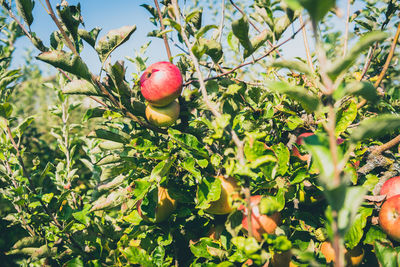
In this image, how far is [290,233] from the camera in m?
1.06

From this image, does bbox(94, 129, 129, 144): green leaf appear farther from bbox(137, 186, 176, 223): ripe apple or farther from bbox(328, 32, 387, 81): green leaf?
bbox(328, 32, 387, 81): green leaf

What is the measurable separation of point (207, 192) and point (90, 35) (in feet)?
2.47

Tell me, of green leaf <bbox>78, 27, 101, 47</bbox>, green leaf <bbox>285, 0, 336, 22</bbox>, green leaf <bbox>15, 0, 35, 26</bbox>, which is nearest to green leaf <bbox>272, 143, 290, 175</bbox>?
green leaf <bbox>285, 0, 336, 22</bbox>

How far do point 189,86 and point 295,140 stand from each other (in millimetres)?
695

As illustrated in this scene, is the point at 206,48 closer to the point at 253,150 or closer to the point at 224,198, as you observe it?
the point at 253,150

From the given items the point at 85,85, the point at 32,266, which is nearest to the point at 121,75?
the point at 85,85

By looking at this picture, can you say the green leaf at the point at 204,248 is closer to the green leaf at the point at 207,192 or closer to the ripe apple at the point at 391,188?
Result: the green leaf at the point at 207,192

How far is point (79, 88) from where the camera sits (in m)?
0.93

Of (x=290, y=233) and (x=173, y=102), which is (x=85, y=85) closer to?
(x=173, y=102)

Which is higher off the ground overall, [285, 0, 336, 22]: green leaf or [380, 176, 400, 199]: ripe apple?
[285, 0, 336, 22]: green leaf

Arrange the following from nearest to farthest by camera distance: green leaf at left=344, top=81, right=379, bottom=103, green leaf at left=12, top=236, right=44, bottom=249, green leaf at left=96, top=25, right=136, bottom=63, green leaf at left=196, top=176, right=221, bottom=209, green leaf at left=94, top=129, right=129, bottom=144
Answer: green leaf at left=344, top=81, right=379, bottom=103 < green leaf at left=196, top=176, right=221, bottom=209 < green leaf at left=96, top=25, right=136, bottom=63 < green leaf at left=94, top=129, right=129, bottom=144 < green leaf at left=12, top=236, right=44, bottom=249

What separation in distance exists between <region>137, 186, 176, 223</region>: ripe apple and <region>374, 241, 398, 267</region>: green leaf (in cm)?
79

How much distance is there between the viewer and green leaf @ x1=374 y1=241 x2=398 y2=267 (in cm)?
83

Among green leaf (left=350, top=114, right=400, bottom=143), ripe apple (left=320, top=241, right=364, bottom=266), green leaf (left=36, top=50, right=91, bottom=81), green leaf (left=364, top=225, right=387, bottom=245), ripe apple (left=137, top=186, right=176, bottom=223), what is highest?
green leaf (left=36, top=50, right=91, bottom=81)
